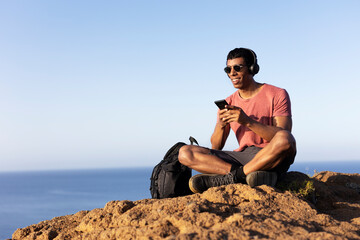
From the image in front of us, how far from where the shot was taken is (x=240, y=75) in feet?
18.5

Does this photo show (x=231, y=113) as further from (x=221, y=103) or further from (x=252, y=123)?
(x=252, y=123)

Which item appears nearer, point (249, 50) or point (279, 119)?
point (279, 119)

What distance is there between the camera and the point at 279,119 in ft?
17.5

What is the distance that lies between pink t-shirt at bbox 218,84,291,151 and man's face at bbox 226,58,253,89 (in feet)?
0.80

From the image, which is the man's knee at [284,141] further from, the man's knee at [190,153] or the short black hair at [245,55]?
the short black hair at [245,55]

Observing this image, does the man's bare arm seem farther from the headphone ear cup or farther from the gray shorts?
the headphone ear cup

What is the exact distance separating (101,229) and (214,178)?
6.05 feet

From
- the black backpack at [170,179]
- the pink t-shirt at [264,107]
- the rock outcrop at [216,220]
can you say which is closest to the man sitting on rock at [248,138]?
the pink t-shirt at [264,107]

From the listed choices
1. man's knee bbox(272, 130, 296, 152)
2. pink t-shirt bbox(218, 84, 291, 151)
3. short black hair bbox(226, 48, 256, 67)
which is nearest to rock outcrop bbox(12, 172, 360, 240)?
man's knee bbox(272, 130, 296, 152)

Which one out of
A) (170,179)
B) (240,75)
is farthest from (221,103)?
(170,179)

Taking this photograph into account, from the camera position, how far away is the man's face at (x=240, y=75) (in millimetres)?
5633

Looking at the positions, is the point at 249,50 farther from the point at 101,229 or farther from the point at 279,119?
the point at 101,229

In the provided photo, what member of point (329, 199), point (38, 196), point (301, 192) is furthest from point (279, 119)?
point (38, 196)

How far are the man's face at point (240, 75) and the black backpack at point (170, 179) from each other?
1183 millimetres
